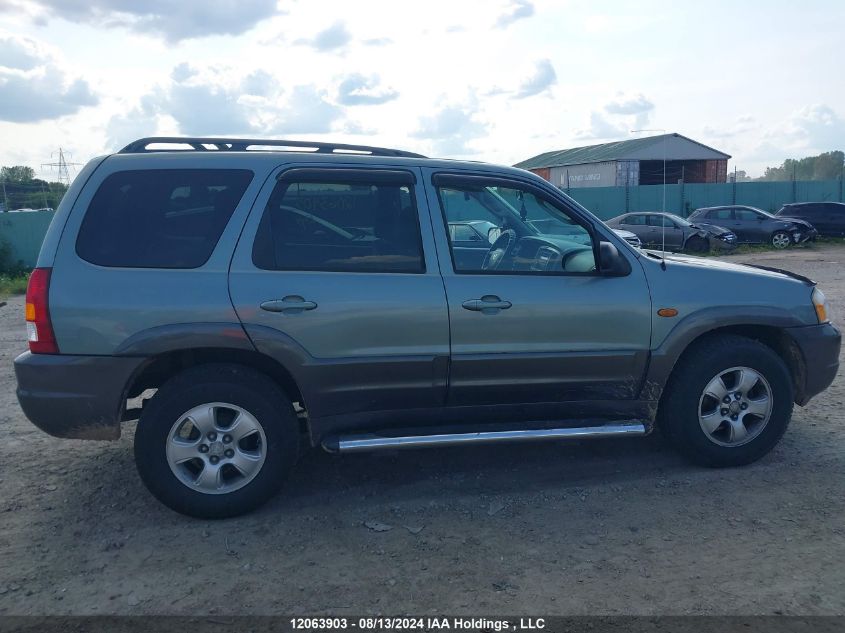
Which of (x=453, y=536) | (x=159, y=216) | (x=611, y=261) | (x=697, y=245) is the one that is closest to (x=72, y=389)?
(x=159, y=216)

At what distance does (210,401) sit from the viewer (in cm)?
405

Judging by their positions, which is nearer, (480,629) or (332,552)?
(480,629)

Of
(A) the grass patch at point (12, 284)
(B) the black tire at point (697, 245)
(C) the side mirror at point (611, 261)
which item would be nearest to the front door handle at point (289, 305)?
(C) the side mirror at point (611, 261)

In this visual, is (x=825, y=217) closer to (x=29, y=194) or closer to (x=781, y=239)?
(x=781, y=239)

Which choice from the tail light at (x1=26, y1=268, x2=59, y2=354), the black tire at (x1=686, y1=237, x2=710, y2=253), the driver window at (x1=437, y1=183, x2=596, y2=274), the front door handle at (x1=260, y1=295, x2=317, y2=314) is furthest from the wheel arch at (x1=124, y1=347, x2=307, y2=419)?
the black tire at (x1=686, y1=237, x2=710, y2=253)

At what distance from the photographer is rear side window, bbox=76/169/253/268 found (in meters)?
4.03

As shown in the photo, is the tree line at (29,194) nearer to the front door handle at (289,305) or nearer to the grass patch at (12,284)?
the grass patch at (12,284)

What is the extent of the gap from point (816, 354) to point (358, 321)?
9.66 feet

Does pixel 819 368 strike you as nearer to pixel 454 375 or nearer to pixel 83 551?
pixel 454 375

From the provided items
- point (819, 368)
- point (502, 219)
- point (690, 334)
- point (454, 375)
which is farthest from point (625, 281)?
point (819, 368)

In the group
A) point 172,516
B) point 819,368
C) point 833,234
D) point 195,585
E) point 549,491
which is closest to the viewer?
point 195,585

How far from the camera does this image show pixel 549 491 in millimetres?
4516

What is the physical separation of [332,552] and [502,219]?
215 centimetres

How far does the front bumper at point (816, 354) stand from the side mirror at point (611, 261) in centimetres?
124
